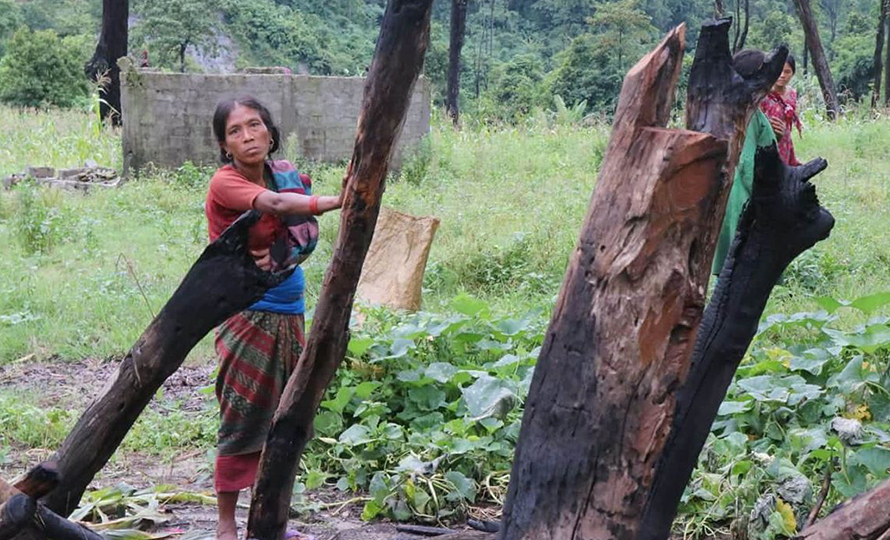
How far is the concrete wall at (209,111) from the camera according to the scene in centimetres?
1170

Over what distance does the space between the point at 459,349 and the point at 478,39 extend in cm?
3307

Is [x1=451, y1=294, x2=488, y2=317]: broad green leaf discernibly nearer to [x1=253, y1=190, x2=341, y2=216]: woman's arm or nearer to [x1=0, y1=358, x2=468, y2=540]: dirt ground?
[x1=0, y1=358, x2=468, y2=540]: dirt ground

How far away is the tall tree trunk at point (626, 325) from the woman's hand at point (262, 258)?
2.69 ft

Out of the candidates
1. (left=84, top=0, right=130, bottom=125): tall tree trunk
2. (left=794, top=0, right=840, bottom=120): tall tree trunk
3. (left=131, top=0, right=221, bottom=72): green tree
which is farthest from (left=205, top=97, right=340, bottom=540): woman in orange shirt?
(left=131, top=0, right=221, bottom=72): green tree

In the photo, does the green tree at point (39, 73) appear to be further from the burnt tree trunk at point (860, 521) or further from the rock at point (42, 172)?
the burnt tree trunk at point (860, 521)

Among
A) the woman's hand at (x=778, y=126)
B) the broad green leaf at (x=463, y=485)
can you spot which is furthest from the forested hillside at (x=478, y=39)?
the broad green leaf at (x=463, y=485)

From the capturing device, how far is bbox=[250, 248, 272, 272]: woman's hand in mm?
2498

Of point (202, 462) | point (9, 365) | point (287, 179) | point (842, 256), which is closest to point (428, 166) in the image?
point (842, 256)

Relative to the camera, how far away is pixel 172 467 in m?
4.39

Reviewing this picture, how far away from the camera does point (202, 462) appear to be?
4.43 meters

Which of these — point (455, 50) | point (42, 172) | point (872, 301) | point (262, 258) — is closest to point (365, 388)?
point (262, 258)

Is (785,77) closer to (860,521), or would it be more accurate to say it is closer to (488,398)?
(488,398)

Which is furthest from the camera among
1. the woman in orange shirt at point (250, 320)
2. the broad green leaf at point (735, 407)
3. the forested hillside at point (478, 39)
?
the forested hillside at point (478, 39)

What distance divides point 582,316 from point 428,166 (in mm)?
10079
